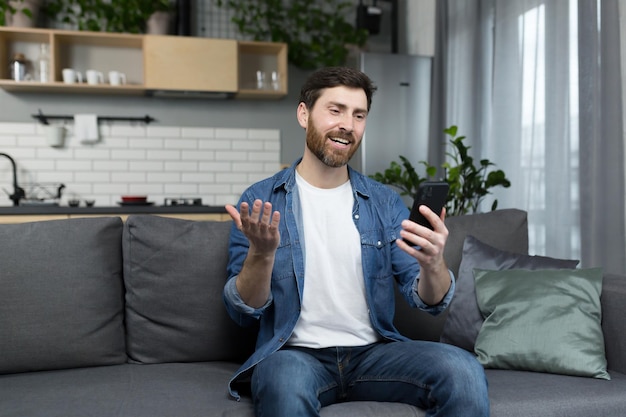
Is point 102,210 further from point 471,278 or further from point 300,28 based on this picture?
point 471,278

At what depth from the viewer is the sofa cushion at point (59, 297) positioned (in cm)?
177

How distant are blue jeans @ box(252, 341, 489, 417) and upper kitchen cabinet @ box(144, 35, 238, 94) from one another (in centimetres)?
327

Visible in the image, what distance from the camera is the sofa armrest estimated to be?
5.91 feet

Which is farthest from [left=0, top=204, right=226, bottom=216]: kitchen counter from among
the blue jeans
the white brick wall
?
the blue jeans

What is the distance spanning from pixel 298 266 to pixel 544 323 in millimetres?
760

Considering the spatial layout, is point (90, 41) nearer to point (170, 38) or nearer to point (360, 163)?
point (170, 38)

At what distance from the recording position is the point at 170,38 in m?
4.48

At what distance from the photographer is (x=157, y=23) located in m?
4.61

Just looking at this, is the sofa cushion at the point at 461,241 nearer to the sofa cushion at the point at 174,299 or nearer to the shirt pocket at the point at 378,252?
the shirt pocket at the point at 378,252

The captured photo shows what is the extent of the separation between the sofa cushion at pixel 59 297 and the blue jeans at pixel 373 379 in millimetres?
604

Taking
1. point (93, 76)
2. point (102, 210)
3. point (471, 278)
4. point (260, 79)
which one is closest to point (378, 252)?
point (471, 278)

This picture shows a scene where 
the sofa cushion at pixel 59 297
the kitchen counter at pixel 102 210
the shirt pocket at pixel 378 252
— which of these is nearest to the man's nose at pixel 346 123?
the shirt pocket at pixel 378 252

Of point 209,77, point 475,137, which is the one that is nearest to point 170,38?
point 209,77

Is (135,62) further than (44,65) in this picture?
Yes
